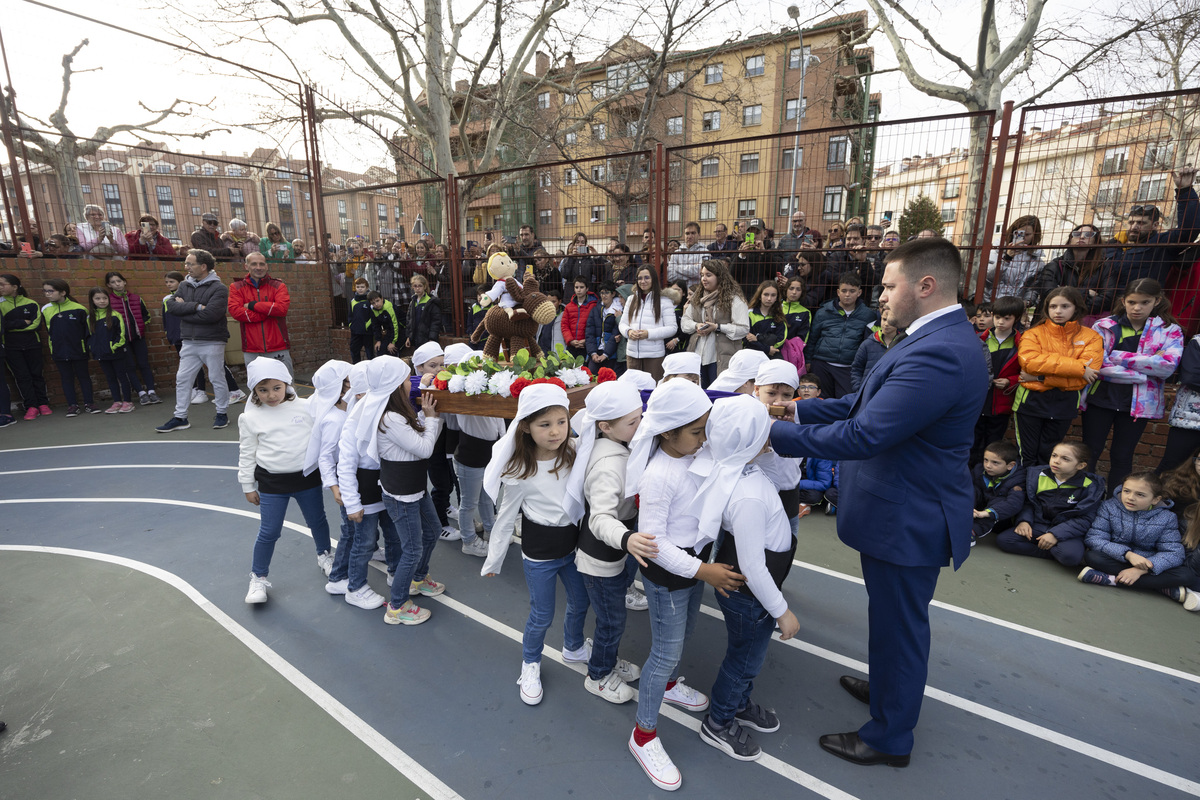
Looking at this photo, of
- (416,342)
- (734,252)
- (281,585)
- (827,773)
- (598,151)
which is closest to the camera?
(827,773)

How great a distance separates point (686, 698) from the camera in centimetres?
265

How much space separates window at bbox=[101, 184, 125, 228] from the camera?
8734 millimetres

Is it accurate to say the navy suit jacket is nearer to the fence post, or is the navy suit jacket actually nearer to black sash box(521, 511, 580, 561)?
black sash box(521, 511, 580, 561)

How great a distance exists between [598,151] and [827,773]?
47.1 ft

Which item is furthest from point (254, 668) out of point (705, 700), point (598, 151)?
point (598, 151)

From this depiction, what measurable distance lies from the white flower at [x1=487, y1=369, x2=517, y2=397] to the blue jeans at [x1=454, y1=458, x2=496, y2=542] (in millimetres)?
762

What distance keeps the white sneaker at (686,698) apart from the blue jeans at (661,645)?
40 centimetres

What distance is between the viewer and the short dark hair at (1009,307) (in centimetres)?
478

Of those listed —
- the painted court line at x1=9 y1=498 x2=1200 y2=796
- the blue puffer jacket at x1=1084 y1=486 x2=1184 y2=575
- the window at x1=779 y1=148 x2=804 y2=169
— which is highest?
the window at x1=779 y1=148 x2=804 y2=169

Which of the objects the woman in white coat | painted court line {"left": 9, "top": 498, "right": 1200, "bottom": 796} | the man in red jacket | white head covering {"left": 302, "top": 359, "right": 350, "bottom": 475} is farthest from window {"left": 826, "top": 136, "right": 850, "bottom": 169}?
the man in red jacket

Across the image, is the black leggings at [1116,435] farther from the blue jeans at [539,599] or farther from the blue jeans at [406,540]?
the blue jeans at [406,540]

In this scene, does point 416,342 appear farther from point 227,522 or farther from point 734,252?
point 734,252

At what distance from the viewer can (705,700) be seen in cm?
265

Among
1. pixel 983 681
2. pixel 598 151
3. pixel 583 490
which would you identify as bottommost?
pixel 983 681
